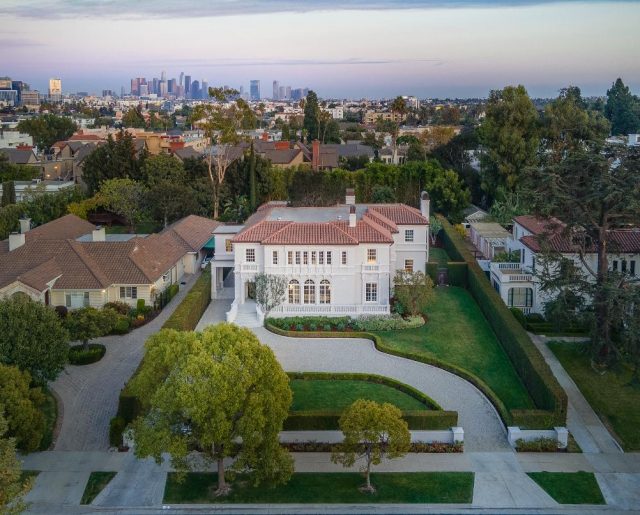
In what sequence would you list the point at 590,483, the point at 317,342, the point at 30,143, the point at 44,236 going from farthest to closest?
the point at 30,143, the point at 44,236, the point at 317,342, the point at 590,483

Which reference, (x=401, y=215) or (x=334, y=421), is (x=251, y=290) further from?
(x=334, y=421)

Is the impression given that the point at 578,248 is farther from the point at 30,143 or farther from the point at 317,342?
the point at 30,143

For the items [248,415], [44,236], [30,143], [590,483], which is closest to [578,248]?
[590,483]

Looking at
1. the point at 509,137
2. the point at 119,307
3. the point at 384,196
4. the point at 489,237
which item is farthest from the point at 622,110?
the point at 119,307

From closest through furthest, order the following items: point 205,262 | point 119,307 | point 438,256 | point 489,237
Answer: point 119,307 → point 205,262 → point 489,237 → point 438,256

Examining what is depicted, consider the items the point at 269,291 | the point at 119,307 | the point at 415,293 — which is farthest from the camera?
the point at 119,307

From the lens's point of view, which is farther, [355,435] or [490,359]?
[490,359]

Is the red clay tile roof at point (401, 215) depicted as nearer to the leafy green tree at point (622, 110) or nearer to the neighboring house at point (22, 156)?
the neighboring house at point (22, 156)

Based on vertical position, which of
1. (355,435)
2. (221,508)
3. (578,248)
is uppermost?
(578,248)

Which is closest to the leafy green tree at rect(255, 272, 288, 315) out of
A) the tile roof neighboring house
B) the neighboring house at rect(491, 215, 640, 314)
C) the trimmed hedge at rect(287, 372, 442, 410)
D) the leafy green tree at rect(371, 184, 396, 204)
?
the trimmed hedge at rect(287, 372, 442, 410)
